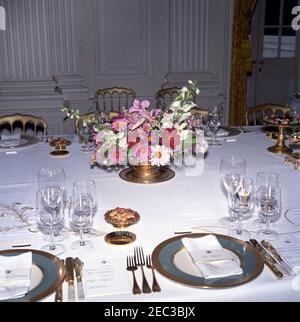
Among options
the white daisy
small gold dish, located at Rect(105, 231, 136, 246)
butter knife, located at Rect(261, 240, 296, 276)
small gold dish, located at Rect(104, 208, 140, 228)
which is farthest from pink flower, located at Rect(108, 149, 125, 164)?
butter knife, located at Rect(261, 240, 296, 276)

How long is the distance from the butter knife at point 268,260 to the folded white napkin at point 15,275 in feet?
2.17

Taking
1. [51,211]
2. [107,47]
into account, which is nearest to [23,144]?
[51,211]

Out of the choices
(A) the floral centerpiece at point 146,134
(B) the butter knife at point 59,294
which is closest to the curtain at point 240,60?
(A) the floral centerpiece at point 146,134

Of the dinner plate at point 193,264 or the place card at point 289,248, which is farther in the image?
the place card at point 289,248

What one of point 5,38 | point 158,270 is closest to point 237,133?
point 158,270

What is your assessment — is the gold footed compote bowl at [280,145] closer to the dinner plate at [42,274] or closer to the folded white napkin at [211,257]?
the folded white napkin at [211,257]

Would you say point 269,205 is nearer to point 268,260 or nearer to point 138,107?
point 268,260

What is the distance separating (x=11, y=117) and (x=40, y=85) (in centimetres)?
121

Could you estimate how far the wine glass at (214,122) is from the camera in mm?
2672

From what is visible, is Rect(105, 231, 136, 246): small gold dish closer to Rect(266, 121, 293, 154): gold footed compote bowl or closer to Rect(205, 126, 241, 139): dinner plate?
Rect(266, 121, 293, 154): gold footed compote bowl

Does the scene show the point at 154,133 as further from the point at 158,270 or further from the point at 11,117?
the point at 11,117

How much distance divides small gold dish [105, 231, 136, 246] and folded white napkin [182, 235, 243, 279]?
0.57ft

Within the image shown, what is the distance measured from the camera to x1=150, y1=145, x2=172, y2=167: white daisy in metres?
1.97

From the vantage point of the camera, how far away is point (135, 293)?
128 cm
